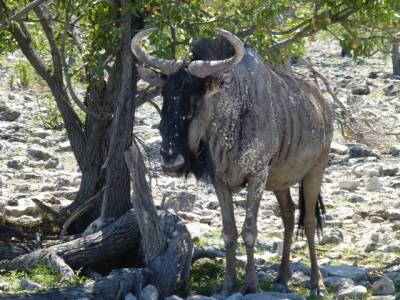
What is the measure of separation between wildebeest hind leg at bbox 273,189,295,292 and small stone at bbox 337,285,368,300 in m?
0.71

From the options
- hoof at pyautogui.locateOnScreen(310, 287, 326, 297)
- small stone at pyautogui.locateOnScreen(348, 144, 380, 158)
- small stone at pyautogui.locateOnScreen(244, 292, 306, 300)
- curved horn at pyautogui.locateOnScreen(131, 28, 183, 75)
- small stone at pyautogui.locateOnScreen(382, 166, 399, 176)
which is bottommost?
hoof at pyautogui.locateOnScreen(310, 287, 326, 297)

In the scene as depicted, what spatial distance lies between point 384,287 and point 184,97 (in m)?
2.78

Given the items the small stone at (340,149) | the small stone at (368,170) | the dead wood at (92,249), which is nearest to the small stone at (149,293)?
the dead wood at (92,249)

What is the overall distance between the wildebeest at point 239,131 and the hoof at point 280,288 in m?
0.03

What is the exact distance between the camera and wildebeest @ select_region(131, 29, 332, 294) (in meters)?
8.41

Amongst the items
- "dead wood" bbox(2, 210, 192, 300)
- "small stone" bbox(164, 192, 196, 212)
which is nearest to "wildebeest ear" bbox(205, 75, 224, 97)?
"dead wood" bbox(2, 210, 192, 300)

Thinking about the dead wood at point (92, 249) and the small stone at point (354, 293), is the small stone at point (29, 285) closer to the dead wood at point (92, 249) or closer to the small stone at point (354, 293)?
the dead wood at point (92, 249)

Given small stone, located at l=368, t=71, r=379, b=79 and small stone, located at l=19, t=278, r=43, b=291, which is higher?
small stone, located at l=368, t=71, r=379, b=79

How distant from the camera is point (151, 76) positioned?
894cm

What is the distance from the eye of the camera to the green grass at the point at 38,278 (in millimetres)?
8664

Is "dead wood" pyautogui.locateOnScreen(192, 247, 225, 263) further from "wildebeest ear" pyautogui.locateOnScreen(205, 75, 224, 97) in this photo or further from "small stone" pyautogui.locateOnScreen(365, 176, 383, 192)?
"small stone" pyautogui.locateOnScreen(365, 176, 383, 192)

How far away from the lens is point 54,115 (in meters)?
19.0

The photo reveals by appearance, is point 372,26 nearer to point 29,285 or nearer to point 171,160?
point 171,160

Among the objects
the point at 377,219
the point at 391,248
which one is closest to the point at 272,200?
the point at 377,219
